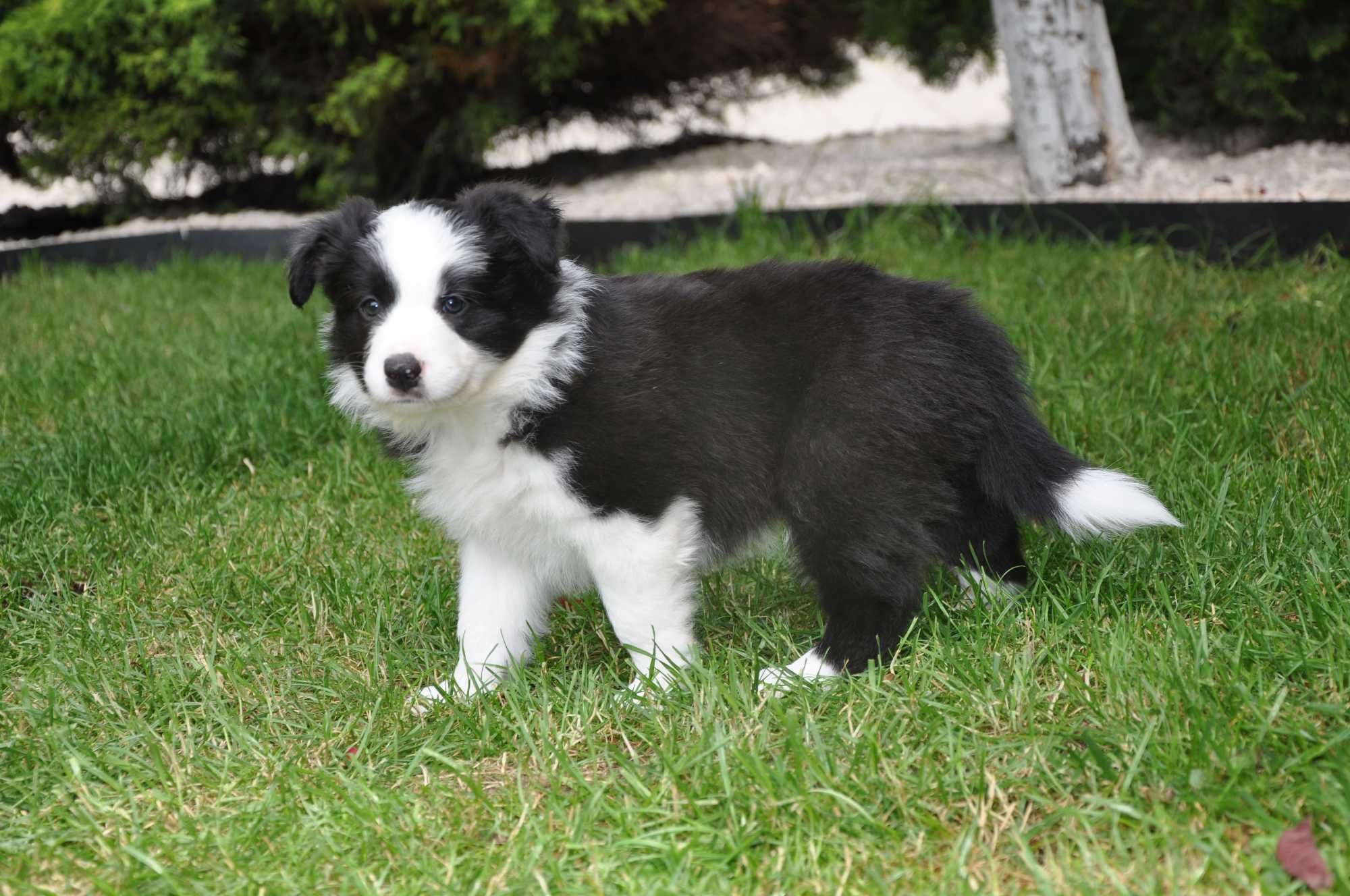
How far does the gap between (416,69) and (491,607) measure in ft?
15.6

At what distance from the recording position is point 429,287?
235cm

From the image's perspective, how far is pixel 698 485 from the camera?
2.47 m

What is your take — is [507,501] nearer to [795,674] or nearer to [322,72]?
[795,674]

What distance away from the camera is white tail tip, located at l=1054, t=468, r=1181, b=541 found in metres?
2.43

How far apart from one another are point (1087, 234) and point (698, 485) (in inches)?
133

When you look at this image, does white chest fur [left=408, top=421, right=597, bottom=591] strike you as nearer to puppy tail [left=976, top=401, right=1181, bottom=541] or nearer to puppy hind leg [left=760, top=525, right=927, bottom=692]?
puppy hind leg [left=760, top=525, right=927, bottom=692]

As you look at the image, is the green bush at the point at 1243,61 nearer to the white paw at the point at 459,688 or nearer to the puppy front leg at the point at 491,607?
the puppy front leg at the point at 491,607

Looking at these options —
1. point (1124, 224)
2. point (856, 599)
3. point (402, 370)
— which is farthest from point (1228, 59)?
point (402, 370)

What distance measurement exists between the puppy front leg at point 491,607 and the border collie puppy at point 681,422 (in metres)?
0.03

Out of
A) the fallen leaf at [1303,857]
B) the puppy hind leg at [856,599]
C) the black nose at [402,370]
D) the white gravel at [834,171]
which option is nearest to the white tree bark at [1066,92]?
the white gravel at [834,171]

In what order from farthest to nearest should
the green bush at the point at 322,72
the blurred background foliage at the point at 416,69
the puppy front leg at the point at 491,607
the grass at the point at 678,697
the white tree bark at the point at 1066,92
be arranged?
the green bush at the point at 322,72
the blurred background foliage at the point at 416,69
the white tree bark at the point at 1066,92
the puppy front leg at the point at 491,607
the grass at the point at 678,697

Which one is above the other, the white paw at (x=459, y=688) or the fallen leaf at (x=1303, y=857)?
the fallen leaf at (x=1303, y=857)

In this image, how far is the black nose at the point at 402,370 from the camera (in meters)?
2.23

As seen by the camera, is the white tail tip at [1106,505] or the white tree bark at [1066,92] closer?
the white tail tip at [1106,505]
